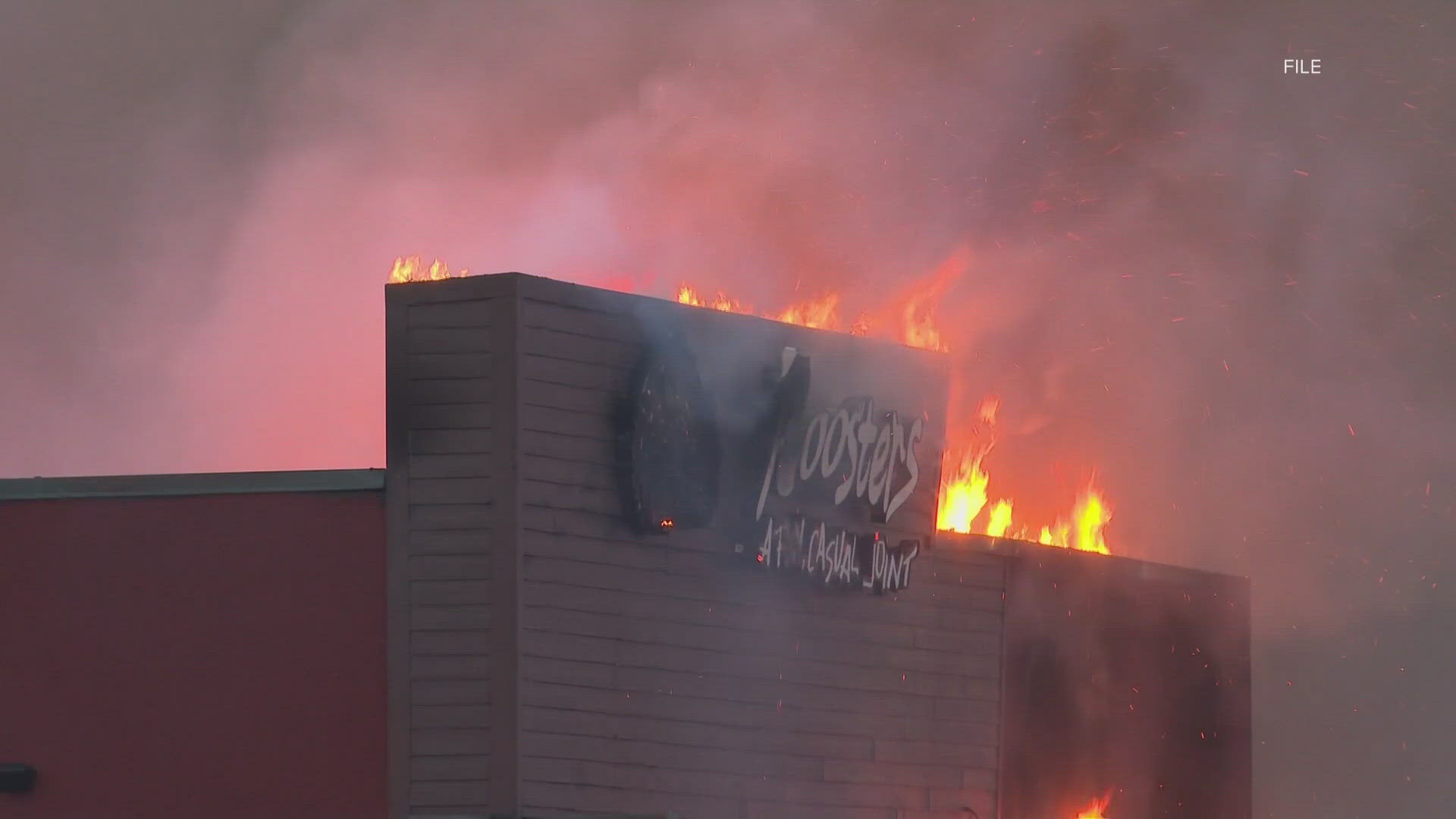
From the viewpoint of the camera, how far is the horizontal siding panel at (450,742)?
16.5 metres

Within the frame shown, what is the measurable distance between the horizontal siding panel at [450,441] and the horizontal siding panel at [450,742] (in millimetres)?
2305

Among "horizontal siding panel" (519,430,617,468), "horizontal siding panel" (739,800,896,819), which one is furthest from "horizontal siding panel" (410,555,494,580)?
"horizontal siding panel" (739,800,896,819)

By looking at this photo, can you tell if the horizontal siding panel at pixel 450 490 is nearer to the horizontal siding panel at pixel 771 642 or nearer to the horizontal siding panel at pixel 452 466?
the horizontal siding panel at pixel 452 466

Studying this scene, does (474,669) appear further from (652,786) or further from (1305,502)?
→ (1305,502)

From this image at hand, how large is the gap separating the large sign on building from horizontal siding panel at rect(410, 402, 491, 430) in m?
1.32

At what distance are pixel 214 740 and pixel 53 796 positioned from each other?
1.47 metres

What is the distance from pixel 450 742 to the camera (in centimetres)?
1652

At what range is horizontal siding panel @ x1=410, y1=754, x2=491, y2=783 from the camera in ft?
53.9

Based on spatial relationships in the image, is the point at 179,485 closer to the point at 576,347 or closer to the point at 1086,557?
the point at 576,347

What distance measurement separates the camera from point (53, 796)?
17.1 m

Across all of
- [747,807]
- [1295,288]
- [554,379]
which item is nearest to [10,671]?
[554,379]

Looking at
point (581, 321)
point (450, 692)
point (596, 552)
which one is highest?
point (581, 321)

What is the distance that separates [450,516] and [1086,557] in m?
9.13

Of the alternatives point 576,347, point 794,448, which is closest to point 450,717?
point 576,347
